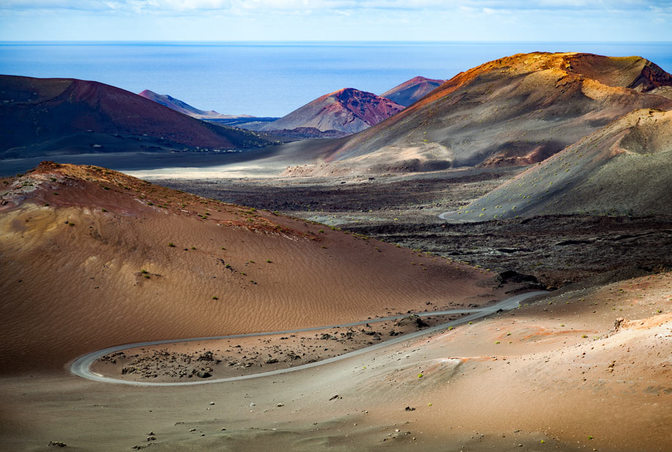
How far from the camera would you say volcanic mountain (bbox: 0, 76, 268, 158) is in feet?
285

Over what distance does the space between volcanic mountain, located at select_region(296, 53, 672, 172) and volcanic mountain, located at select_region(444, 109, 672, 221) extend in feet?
66.8

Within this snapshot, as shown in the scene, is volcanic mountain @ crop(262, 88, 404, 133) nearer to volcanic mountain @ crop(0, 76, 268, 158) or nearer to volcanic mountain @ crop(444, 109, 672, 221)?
volcanic mountain @ crop(0, 76, 268, 158)

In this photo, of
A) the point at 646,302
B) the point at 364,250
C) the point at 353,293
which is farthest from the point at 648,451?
the point at 364,250

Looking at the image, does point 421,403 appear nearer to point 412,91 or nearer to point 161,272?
point 161,272

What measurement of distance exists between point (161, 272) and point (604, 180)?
27.7 m

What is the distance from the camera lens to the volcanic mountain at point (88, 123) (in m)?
86.8

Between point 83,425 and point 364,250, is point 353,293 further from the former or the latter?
point 83,425

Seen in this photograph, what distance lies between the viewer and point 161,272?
20844 mm

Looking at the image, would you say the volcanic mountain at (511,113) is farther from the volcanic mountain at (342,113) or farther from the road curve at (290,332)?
the volcanic mountain at (342,113)

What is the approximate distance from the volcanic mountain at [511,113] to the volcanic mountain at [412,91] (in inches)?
2636

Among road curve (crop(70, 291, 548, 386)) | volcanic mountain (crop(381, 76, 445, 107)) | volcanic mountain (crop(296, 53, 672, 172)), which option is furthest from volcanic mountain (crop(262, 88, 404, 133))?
road curve (crop(70, 291, 548, 386))

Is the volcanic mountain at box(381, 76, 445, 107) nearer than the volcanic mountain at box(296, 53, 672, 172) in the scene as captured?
No

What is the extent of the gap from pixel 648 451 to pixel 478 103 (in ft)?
245

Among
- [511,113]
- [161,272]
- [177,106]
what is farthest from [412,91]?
[161,272]
